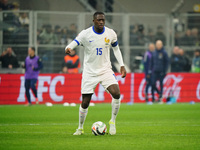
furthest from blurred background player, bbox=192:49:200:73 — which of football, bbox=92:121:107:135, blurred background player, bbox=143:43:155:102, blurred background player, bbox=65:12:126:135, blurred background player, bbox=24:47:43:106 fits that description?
football, bbox=92:121:107:135

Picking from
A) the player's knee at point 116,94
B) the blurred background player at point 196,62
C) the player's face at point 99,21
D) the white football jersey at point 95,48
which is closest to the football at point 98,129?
the player's knee at point 116,94

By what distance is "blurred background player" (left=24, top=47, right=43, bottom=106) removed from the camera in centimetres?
1917

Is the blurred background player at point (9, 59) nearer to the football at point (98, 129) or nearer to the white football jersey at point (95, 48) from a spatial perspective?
the white football jersey at point (95, 48)

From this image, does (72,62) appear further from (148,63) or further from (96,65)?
(96,65)

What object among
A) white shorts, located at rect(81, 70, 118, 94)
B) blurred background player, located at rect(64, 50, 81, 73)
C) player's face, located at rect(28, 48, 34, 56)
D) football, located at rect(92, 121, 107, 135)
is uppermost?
player's face, located at rect(28, 48, 34, 56)

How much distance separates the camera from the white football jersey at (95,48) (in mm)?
9453

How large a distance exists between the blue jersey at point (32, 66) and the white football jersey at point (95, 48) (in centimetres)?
994

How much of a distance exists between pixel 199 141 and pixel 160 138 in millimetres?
754

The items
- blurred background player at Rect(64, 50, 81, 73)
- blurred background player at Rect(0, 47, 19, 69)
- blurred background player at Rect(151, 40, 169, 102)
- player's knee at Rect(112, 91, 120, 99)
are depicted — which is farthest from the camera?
blurred background player at Rect(64, 50, 81, 73)

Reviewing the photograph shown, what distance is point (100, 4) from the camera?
24500 mm

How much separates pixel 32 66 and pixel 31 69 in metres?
0.13

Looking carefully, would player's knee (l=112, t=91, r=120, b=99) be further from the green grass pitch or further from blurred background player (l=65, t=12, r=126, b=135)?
the green grass pitch

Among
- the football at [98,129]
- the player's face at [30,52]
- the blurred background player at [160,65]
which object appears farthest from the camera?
the blurred background player at [160,65]

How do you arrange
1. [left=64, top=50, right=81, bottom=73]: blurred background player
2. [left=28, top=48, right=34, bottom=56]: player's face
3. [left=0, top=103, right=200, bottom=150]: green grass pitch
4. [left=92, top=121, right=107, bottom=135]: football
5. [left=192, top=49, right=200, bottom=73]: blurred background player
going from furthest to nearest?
[left=192, top=49, right=200, bottom=73]: blurred background player < [left=64, top=50, right=81, bottom=73]: blurred background player < [left=28, top=48, right=34, bottom=56]: player's face < [left=92, top=121, right=107, bottom=135]: football < [left=0, top=103, right=200, bottom=150]: green grass pitch
